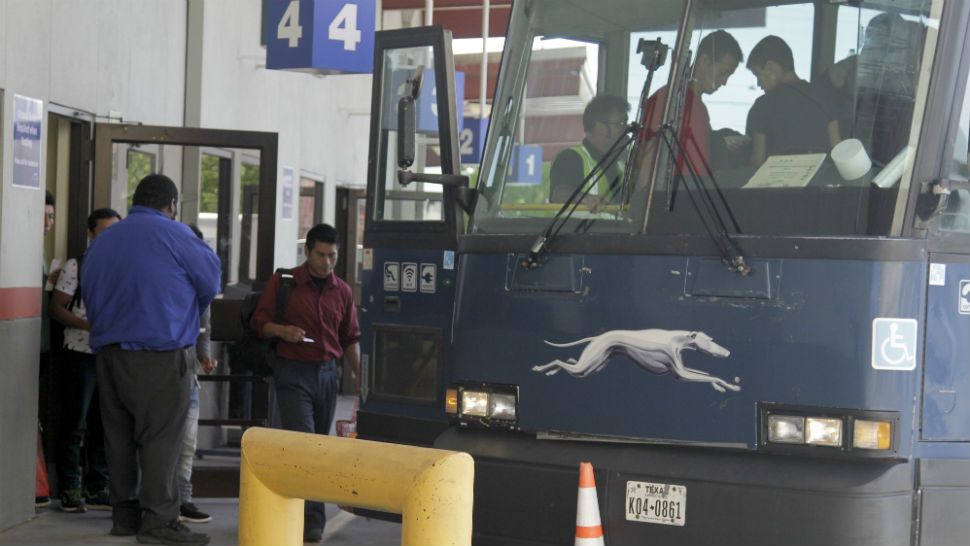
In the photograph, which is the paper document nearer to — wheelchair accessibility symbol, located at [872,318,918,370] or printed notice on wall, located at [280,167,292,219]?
wheelchair accessibility symbol, located at [872,318,918,370]

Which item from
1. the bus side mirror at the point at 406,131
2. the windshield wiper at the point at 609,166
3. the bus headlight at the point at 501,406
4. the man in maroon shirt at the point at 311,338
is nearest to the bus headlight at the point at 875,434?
the windshield wiper at the point at 609,166

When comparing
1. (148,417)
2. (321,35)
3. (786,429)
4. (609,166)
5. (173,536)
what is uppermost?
(321,35)

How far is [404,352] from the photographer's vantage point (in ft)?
26.8

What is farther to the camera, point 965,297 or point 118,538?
point 118,538

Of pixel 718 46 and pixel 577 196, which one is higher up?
pixel 718 46

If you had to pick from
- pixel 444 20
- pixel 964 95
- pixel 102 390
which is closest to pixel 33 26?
pixel 102 390

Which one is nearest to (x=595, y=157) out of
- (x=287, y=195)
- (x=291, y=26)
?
(x=291, y=26)

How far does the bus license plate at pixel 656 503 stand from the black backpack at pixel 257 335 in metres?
3.78

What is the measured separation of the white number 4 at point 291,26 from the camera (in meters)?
12.4

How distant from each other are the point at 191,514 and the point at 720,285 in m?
4.89

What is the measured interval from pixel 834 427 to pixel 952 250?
77 centimetres

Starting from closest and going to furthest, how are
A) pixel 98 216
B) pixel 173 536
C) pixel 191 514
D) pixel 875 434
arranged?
pixel 875 434 < pixel 173 536 < pixel 191 514 < pixel 98 216

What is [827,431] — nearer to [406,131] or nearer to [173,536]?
[406,131]

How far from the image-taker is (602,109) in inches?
250
